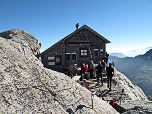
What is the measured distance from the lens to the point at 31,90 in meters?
2.75

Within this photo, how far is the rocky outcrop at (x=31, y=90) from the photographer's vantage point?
96.3 inches

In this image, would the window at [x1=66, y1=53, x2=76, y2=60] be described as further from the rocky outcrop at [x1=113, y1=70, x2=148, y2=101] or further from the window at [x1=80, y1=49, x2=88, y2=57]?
the rocky outcrop at [x1=113, y1=70, x2=148, y2=101]

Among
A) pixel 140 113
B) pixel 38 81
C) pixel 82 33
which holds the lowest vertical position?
pixel 140 113

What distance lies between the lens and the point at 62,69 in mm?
16641

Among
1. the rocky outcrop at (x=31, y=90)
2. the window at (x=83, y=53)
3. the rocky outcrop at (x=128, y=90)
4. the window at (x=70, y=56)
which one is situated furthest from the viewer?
the window at (x=83, y=53)

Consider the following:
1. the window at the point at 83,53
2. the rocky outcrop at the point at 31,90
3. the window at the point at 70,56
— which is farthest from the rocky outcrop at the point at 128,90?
the rocky outcrop at the point at 31,90

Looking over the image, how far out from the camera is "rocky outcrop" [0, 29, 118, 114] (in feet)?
8.02

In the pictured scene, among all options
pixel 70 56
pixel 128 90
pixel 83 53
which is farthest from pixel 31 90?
pixel 83 53

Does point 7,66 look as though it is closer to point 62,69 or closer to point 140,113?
point 140,113

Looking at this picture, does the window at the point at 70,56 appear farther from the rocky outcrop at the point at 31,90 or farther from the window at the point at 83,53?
the rocky outcrop at the point at 31,90

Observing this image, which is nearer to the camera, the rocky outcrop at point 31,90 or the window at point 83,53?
the rocky outcrop at point 31,90

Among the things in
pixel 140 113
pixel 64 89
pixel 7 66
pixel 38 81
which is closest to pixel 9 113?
pixel 38 81

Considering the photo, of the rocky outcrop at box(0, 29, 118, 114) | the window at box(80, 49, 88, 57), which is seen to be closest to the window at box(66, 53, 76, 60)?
the window at box(80, 49, 88, 57)

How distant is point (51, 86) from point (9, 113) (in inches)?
46.0
